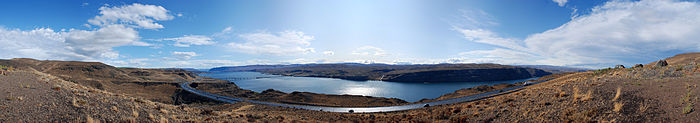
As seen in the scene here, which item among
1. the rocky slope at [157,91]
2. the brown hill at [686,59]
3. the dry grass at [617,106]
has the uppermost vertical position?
the brown hill at [686,59]

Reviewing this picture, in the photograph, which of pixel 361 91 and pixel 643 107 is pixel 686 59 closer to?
pixel 643 107

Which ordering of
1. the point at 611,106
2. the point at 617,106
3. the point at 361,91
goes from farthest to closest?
the point at 361,91
the point at 611,106
the point at 617,106

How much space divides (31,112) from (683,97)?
26291mm

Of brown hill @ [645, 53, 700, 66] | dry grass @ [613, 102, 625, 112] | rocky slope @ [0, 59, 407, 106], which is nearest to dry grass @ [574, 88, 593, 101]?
dry grass @ [613, 102, 625, 112]

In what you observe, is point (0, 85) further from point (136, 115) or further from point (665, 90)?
point (665, 90)

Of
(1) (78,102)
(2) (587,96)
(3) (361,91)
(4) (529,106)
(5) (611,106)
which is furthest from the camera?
(3) (361,91)

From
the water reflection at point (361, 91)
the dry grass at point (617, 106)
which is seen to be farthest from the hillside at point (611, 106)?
the water reflection at point (361, 91)

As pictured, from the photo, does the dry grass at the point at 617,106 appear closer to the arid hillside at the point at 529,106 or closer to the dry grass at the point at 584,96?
the arid hillside at the point at 529,106

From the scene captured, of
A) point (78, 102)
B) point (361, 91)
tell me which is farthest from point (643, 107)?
point (361, 91)

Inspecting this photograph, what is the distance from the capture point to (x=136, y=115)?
41.1ft

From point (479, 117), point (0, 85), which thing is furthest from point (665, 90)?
point (0, 85)

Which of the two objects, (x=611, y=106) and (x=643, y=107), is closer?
(x=643, y=107)

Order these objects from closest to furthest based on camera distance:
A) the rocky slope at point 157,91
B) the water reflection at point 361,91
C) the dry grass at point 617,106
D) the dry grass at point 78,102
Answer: the dry grass at point 617,106 → the dry grass at point 78,102 → the rocky slope at point 157,91 → the water reflection at point 361,91

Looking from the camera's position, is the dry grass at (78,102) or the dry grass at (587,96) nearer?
the dry grass at (78,102)
